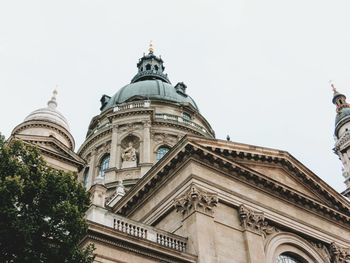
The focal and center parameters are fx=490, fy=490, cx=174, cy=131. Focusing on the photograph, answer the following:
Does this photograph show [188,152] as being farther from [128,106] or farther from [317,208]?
[128,106]

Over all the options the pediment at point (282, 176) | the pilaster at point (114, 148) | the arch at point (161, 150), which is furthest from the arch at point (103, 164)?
the pediment at point (282, 176)

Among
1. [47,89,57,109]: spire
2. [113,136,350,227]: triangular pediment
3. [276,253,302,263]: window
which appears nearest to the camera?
[113,136,350,227]: triangular pediment

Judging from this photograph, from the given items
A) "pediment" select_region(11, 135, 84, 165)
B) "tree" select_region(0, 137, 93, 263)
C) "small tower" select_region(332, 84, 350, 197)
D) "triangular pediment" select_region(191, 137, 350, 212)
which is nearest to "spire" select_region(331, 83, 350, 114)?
"small tower" select_region(332, 84, 350, 197)

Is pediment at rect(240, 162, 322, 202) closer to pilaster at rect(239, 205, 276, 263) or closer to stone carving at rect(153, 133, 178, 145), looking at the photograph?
pilaster at rect(239, 205, 276, 263)

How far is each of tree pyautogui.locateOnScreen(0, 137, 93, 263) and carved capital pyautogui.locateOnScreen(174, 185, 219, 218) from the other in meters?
6.77

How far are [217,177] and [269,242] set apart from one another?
375 cm

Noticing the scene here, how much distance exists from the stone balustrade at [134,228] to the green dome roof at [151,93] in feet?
94.8

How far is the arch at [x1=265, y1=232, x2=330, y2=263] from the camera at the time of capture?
22.1 meters

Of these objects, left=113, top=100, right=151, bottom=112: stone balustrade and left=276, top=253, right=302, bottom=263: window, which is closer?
left=276, top=253, right=302, bottom=263: window

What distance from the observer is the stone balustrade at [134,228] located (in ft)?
59.7

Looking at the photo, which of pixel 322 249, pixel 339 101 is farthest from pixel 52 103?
pixel 339 101

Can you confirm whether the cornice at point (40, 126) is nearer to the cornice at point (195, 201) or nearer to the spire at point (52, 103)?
the spire at point (52, 103)

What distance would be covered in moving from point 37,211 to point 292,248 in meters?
14.0

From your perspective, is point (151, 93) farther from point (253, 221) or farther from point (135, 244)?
point (135, 244)
